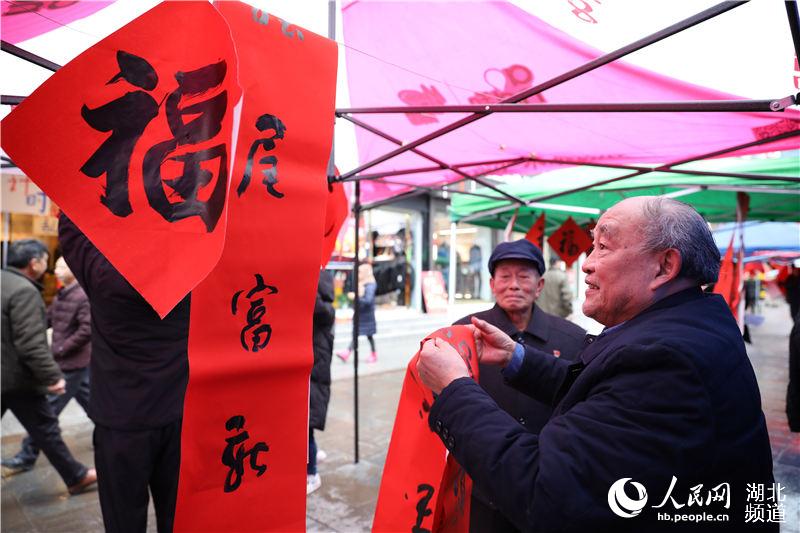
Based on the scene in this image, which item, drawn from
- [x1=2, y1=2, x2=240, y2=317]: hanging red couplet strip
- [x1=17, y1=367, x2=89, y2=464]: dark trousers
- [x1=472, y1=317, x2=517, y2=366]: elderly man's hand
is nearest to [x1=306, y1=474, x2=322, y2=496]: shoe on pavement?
[x1=17, y1=367, x2=89, y2=464]: dark trousers

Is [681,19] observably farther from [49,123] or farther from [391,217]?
[391,217]

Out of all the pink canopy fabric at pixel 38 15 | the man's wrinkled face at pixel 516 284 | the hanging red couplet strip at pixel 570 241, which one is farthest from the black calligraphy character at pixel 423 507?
the hanging red couplet strip at pixel 570 241

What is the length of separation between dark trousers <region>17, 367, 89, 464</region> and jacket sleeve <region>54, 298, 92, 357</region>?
22cm

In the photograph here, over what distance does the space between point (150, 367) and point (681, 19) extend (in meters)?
2.69

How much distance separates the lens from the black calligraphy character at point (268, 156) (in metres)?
Answer: 1.48

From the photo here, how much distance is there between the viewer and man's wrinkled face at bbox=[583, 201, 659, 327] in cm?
131

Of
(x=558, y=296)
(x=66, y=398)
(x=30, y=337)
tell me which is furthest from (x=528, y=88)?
(x=558, y=296)

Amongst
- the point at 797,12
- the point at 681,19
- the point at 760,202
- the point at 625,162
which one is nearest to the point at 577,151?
Result: the point at 625,162

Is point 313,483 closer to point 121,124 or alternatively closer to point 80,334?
point 80,334

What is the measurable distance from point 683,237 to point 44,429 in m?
4.41

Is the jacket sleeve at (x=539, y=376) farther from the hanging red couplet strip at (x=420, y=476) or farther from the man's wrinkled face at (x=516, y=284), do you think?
the man's wrinkled face at (x=516, y=284)

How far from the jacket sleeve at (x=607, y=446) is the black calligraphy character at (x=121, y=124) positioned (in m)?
1.14

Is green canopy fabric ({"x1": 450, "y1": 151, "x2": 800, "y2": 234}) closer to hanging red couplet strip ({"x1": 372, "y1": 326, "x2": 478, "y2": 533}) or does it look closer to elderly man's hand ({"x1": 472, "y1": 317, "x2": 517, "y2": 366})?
elderly man's hand ({"x1": 472, "y1": 317, "x2": 517, "y2": 366})

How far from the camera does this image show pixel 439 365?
1432mm
